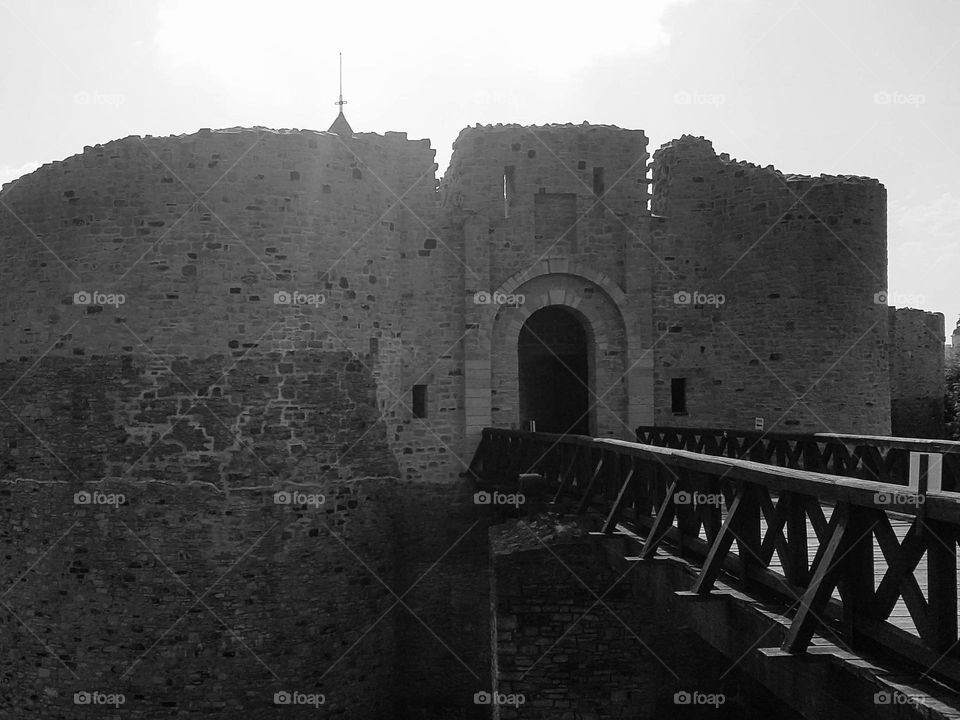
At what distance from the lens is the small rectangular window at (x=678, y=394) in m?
13.5

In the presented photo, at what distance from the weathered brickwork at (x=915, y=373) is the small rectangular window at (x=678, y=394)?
8048mm

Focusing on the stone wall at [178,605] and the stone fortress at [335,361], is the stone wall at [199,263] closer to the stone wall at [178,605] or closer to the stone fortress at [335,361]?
the stone fortress at [335,361]

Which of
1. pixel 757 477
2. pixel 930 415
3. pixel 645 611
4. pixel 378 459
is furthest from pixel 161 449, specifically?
pixel 930 415

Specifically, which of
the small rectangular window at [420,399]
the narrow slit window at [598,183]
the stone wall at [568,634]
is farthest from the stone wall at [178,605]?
the narrow slit window at [598,183]

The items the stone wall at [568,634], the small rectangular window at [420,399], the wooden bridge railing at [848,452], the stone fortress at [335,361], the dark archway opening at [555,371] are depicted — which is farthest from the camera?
the dark archway opening at [555,371]

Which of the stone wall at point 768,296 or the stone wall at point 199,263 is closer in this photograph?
the stone wall at point 199,263

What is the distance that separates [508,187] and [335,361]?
4.05 metres

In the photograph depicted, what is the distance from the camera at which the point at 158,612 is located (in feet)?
34.4

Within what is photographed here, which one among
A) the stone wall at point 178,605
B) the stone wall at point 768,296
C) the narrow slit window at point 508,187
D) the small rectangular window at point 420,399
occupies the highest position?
the narrow slit window at point 508,187

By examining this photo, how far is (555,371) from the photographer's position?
51.5 feet

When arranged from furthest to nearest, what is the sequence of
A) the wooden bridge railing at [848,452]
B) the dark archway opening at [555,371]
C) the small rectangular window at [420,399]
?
the dark archway opening at [555,371]
the small rectangular window at [420,399]
the wooden bridge railing at [848,452]

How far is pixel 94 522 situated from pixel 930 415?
17840mm

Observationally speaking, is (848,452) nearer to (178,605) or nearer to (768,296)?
(768,296)

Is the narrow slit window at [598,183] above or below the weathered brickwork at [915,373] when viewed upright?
above
